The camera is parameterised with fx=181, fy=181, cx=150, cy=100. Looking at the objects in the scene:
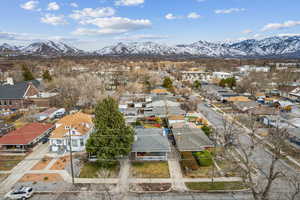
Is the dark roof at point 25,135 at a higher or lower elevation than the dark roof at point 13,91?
lower

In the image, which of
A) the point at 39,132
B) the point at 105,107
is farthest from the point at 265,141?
the point at 39,132

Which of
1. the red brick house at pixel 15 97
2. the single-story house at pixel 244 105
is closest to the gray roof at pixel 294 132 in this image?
the single-story house at pixel 244 105

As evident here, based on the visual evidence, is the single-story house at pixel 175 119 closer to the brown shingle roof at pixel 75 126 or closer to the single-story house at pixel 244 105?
the brown shingle roof at pixel 75 126

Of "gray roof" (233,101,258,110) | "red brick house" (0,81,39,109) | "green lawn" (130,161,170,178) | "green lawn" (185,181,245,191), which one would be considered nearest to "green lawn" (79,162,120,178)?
"green lawn" (130,161,170,178)

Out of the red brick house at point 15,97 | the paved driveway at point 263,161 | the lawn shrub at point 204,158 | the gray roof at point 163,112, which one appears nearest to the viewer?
the paved driveway at point 263,161

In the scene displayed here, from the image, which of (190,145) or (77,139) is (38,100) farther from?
(190,145)

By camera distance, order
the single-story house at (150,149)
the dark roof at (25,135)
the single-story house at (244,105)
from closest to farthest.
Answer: the single-story house at (150,149) < the dark roof at (25,135) < the single-story house at (244,105)

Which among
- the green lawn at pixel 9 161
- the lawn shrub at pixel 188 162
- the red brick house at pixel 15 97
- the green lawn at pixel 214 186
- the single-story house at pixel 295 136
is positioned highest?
the red brick house at pixel 15 97
